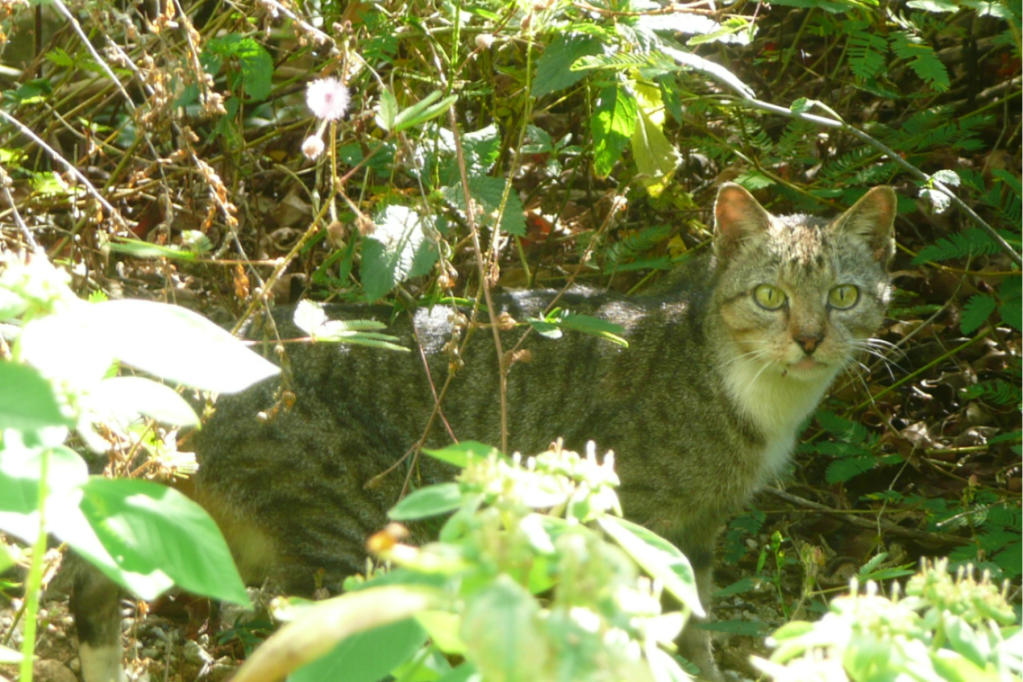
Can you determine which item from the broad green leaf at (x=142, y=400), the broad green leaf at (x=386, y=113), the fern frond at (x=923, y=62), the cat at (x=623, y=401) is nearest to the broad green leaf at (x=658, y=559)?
the broad green leaf at (x=142, y=400)

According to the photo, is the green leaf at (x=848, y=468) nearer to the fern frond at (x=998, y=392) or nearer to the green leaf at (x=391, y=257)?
the fern frond at (x=998, y=392)

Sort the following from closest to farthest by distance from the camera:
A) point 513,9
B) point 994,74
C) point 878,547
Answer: point 513,9 < point 878,547 < point 994,74

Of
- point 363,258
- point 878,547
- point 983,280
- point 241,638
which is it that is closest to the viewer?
point 363,258

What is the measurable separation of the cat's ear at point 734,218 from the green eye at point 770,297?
10.1 inches

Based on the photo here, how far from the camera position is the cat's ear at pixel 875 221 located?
4027mm

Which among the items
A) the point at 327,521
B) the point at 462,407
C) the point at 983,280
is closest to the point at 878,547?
the point at 983,280

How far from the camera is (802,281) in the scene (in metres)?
4.04

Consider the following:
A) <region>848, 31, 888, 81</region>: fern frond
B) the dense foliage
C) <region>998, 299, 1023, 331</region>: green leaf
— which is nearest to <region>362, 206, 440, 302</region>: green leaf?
the dense foliage

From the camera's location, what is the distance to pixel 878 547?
14.6 ft

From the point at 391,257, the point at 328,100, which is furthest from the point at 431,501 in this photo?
the point at 391,257

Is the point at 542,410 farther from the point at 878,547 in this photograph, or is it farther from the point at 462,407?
the point at 878,547

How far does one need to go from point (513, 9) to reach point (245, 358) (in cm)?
238

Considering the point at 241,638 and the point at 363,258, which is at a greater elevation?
the point at 363,258

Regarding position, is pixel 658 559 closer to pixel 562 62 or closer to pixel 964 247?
pixel 562 62
